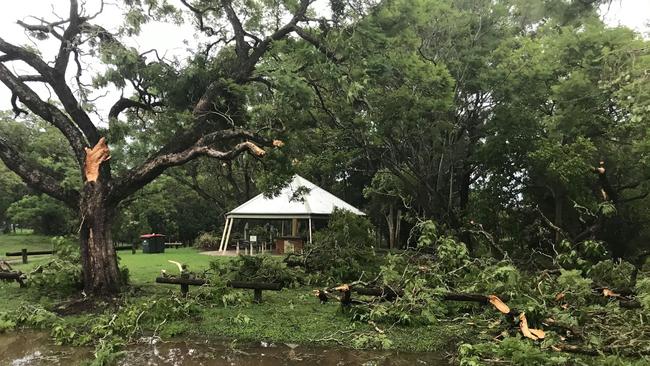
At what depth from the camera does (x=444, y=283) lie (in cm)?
982

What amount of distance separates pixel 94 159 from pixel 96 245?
6.27 ft

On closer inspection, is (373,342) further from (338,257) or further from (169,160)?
(338,257)

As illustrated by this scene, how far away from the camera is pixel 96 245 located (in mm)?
10633

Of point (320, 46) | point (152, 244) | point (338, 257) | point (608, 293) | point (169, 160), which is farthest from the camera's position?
point (152, 244)

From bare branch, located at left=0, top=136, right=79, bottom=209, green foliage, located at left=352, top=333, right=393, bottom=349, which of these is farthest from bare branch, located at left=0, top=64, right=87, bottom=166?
green foliage, located at left=352, top=333, right=393, bottom=349

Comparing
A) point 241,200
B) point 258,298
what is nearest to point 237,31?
point 258,298

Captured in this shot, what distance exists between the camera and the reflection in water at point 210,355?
7.01m

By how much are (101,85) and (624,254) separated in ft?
62.6

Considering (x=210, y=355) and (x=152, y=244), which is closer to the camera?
(x=210, y=355)

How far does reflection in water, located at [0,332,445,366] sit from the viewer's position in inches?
276

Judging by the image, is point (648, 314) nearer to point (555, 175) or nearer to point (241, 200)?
point (555, 175)

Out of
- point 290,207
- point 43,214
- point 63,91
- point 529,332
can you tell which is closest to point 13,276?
point 63,91

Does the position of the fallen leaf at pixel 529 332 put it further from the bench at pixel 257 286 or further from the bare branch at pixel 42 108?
the bare branch at pixel 42 108

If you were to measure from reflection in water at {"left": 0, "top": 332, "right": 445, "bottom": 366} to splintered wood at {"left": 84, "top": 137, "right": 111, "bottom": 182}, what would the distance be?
A: 3.95m
